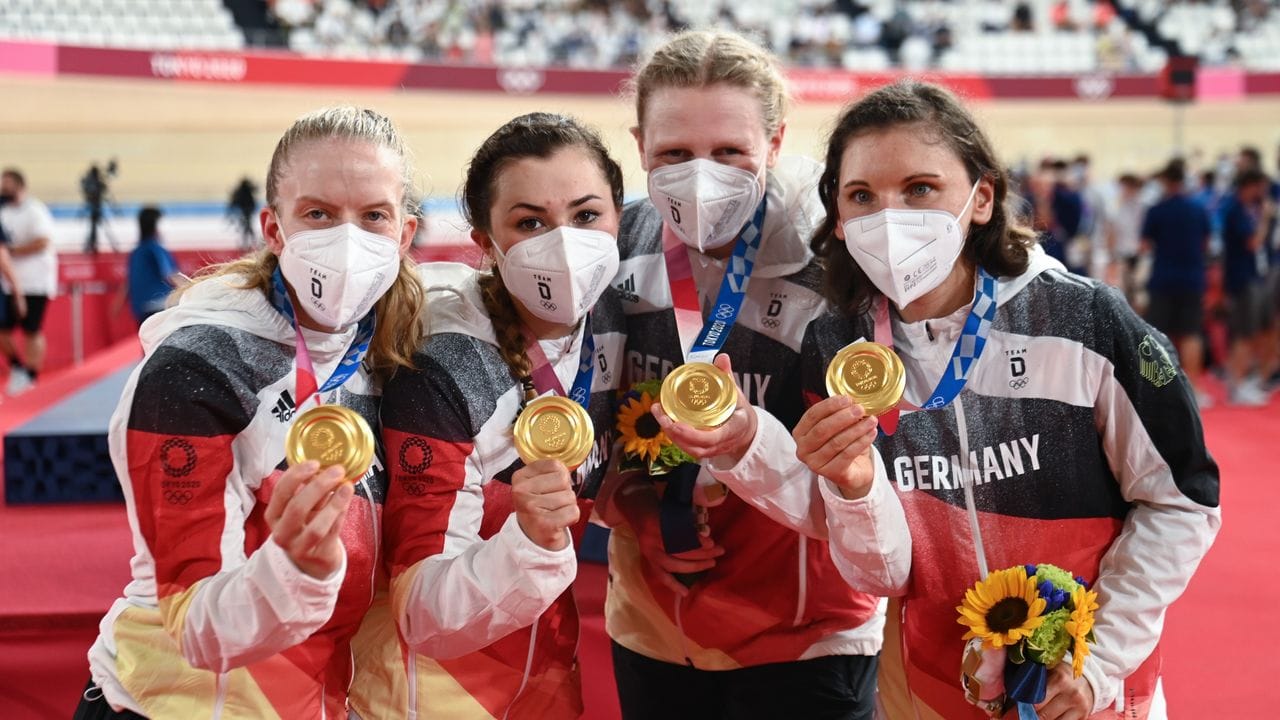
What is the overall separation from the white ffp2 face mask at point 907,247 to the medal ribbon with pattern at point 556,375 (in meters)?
0.63

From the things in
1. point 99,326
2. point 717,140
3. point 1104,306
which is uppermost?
point 717,140

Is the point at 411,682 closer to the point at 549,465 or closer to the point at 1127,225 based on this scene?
the point at 549,465

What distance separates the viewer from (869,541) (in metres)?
2.25

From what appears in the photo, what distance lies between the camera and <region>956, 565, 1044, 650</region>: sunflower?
2.14m

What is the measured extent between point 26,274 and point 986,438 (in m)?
10.6

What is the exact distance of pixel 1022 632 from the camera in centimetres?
213

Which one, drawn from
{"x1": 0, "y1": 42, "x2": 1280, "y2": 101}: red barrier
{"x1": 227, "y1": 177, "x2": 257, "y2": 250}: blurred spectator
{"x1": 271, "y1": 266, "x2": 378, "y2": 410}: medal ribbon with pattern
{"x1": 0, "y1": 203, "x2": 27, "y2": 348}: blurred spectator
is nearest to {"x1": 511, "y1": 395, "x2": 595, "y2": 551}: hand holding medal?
{"x1": 271, "y1": 266, "x2": 378, "y2": 410}: medal ribbon with pattern

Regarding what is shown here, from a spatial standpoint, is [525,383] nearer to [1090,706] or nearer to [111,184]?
[1090,706]

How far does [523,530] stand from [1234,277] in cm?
1021

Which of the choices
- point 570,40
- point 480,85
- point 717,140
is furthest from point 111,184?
point 717,140

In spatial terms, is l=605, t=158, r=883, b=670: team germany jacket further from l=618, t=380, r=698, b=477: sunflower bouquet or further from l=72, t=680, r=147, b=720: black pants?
l=72, t=680, r=147, b=720: black pants

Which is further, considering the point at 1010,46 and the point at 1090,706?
the point at 1010,46

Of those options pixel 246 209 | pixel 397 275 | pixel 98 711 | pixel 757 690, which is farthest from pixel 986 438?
pixel 246 209

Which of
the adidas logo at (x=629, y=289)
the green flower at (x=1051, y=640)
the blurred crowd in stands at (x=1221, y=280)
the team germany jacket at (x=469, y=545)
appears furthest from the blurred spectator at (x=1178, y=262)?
the team germany jacket at (x=469, y=545)
